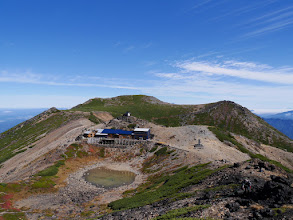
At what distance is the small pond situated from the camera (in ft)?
190

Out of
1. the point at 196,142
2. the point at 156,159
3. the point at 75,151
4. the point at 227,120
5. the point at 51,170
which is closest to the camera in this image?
the point at 51,170

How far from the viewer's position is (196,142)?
274ft

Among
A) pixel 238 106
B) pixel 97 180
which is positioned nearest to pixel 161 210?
pixel 97 180

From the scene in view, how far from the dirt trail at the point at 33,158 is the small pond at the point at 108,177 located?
60.4ft

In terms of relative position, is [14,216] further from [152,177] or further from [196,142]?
[196,142]

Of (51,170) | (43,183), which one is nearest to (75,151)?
(51,170)

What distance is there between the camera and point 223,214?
67.5 ft

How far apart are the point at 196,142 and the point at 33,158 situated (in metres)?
71.4

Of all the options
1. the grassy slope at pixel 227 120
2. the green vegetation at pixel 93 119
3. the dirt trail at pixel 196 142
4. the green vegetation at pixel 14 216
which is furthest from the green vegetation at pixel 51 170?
the grassy slope at pixel 227 120

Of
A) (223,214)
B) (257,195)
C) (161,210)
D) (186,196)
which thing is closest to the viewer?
(223,214)

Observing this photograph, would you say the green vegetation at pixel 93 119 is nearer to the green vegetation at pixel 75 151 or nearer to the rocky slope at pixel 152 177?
the rocky slope at pixel 152 177

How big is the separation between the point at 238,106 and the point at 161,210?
16611cm

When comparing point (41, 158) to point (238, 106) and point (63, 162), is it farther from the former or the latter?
point (238, 106)

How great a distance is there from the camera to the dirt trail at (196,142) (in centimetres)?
6462
